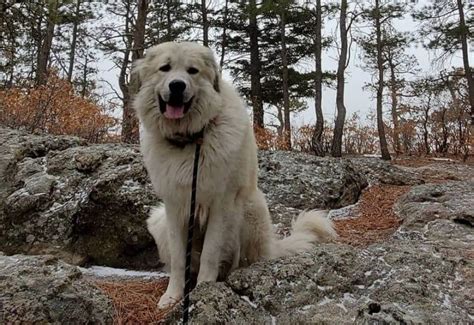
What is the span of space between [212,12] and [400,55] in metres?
9.49

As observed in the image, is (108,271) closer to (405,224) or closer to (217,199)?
(217,199)

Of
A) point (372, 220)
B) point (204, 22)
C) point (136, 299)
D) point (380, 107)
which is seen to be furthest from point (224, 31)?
point (136, 299)

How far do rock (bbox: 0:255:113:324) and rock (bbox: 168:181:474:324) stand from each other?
0.40 metres

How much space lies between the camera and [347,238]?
13.0ft

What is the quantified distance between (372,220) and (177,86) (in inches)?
121

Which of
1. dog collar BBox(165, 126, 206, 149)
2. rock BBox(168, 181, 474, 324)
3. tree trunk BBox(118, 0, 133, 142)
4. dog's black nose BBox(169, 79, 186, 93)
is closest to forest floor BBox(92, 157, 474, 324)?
rock BBox(168, 181, 474, 324)

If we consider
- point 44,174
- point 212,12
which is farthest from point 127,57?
point 44,174

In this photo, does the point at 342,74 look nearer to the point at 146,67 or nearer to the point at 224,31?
the point at 224,31

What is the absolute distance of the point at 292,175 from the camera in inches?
207

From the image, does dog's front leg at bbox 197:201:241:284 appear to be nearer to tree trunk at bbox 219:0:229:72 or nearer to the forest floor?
the forest floor

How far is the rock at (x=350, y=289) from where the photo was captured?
6.63ft

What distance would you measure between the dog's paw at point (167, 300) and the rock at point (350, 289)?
0.42 meters

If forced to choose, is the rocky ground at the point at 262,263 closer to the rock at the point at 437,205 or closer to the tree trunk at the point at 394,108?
the rock at the point at 437,205

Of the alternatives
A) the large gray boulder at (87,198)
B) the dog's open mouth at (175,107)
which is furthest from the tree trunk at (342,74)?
the dog's open mouth at (175,107)
